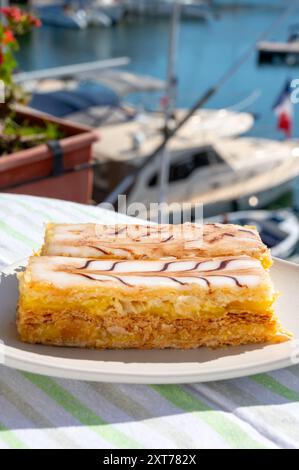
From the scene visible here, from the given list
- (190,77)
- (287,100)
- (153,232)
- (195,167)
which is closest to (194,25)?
(190,77)

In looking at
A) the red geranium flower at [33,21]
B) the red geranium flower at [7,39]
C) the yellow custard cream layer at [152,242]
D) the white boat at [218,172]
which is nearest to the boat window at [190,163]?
the white boat at [218,172]

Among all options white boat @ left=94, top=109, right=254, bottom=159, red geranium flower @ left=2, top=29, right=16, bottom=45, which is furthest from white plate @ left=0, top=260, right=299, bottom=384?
white boat @ left=94, top=109, right=254, bottom=159

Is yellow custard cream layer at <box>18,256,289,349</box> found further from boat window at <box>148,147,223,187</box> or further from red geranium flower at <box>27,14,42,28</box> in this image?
boat window at <box>148,147,223,187</box>

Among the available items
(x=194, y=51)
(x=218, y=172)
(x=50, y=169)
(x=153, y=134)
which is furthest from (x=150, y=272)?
(x=194, y=51)

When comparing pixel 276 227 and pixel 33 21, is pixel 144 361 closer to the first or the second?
pixel 33 21

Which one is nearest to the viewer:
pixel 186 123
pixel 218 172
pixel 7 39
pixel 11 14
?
pixel 7 39

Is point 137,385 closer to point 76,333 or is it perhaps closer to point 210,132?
point 76,333
